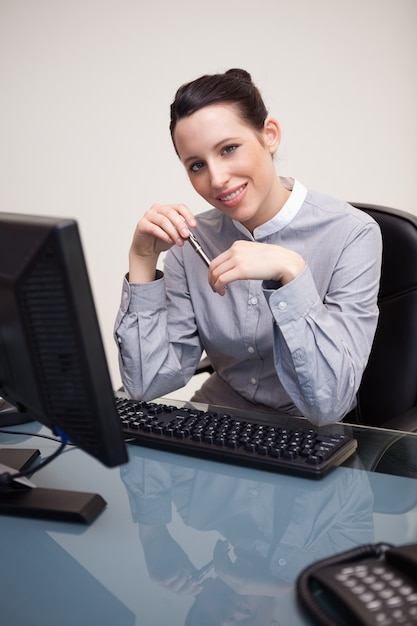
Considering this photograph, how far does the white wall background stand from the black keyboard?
5.48 ft

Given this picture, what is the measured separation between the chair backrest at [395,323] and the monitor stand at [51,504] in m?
0.76

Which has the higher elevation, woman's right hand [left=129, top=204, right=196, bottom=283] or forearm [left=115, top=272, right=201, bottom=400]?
woman's right hand [left=129, top=204, right=196, bottom=283]

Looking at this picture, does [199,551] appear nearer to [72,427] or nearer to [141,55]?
[72,427]

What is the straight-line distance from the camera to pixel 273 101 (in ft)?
8.46

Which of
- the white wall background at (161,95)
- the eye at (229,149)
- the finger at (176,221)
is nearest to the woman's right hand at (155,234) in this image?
the finger at (176,221)

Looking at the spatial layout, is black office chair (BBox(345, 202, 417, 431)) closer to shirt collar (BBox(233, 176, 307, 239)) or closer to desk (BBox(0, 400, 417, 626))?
shirt collar (BBox(233, 176, 307, 239))

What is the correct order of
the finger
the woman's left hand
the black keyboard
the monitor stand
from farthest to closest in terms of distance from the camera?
the finger < the woman's left hand < the black keyboard < the monitor stand

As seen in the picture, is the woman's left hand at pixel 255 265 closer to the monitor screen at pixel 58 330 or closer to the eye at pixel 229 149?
the eye at pixel 229 149

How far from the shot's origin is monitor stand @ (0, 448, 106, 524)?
826mm

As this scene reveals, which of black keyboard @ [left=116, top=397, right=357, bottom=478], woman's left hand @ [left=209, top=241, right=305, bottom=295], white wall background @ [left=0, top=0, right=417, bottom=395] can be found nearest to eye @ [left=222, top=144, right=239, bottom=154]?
woman's left hand @ [left=209, top=241, right=305, bottom=295]

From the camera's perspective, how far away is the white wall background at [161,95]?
2449 millimetres

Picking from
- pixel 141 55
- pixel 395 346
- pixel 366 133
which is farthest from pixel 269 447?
pixel 141 55

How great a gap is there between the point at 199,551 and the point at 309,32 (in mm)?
2178

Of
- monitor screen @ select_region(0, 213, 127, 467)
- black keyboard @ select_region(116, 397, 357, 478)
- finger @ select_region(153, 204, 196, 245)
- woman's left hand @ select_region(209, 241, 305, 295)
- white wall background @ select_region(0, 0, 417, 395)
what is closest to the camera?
monitor screen @ select_region(0, 213, 127, 467)
